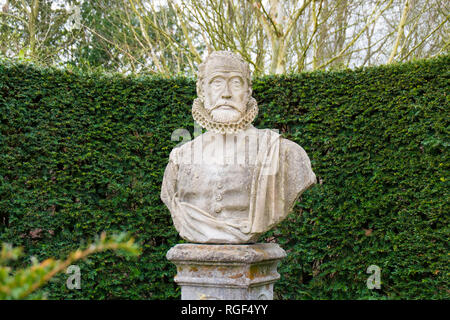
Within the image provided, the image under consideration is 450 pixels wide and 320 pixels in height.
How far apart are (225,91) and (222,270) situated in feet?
4.77

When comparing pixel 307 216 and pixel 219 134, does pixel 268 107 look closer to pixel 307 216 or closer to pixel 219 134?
pixel 307 216

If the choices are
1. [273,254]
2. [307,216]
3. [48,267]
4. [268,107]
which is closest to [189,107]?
[268,107]

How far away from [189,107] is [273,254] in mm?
2999

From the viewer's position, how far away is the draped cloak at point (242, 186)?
344 centimetres

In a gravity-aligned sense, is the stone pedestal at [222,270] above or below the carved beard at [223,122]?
below

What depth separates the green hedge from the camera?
16.8 ft

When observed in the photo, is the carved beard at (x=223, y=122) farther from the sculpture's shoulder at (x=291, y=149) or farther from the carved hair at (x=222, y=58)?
the sculpture's shoulder at (x=291, y=149)

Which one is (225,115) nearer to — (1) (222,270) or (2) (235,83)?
(2) (235,83)

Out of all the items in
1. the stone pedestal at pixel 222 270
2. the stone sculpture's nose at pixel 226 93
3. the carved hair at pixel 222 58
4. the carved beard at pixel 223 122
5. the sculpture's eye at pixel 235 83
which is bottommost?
the stone pedestal at pixel 222 270

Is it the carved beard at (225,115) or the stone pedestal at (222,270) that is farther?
the carved beard at (225,115)

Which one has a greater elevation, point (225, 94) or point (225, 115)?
point (225, 94)

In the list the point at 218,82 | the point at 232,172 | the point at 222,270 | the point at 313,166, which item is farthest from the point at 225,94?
the point at 313,166

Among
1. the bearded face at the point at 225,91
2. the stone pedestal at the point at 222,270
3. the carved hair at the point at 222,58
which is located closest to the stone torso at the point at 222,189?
the stone pedestal at the point at 222,270

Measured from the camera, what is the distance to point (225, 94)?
3596mm
